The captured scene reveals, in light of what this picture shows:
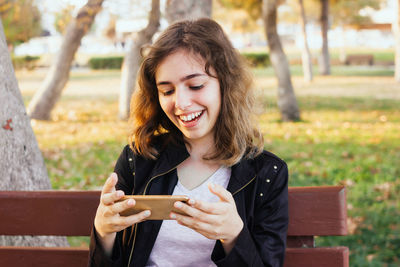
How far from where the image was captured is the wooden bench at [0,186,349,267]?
2.12 meters

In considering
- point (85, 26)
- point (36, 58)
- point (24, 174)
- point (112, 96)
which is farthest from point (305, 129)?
point (36, 58)

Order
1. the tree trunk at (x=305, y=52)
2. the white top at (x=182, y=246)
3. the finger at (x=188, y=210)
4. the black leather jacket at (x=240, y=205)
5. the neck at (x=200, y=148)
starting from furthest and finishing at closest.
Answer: the tree trunk at (x=305, y=52) < the neck at (x=200, y=148) < the white top at (x=182, y=246) < the black leather jacket at (x=240, y=205) < the finger at (x=188, y=210)

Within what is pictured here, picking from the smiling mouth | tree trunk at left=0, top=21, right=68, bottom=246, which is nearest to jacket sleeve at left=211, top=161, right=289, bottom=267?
the smiling mouth

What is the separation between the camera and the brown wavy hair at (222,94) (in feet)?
6.71

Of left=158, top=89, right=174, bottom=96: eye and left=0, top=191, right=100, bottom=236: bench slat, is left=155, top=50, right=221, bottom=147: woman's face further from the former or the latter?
left=0, top=191, right=100, bottom=236: bench slat

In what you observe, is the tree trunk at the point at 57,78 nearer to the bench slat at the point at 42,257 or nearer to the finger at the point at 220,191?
the bench slat at the point at 42,257

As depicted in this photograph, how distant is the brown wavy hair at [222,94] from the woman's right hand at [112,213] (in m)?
0.40

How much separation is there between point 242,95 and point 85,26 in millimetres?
9032

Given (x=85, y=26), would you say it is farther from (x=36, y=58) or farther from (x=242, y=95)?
(x=36, y=58)

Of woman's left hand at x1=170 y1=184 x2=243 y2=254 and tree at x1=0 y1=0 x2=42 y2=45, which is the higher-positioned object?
tree at x1=0 y1=0 x2=42 y2=45

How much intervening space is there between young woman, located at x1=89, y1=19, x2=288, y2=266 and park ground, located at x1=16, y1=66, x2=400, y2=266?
0.24m

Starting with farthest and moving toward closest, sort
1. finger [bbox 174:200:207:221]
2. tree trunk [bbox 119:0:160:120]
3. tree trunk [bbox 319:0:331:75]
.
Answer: tree trunk [bbox 319:0:331:75] < tree trunk [bbox 119:0:160:120] < finger [bbox 174:200:207:221]

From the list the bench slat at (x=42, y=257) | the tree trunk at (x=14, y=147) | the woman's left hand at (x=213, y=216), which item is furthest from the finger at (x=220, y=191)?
the tree trunk at (x=14, y=147)

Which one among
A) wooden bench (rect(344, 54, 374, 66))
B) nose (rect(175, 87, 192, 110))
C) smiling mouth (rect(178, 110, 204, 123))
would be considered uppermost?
nose (rect(175, 87, 192, 110))
